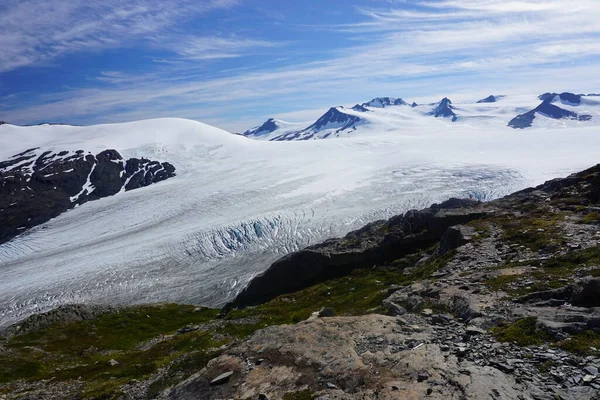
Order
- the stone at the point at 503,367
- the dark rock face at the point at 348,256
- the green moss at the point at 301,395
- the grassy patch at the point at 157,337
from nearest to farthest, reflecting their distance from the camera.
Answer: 1. the stone at the point at 503,367
2. the green moss at the point at 301,395
3. the grassy patch at the point at 157,337
4. the dark rock face at the point at 348,256

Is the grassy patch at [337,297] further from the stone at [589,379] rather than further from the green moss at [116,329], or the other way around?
the green moss at [116,329]

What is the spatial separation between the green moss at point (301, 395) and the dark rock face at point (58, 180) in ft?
543

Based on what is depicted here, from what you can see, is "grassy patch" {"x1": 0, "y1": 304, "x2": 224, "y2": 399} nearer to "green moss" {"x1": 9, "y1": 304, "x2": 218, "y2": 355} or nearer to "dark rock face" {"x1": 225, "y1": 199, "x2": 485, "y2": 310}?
"green moss" {"x1": 9, "y1": 304, "x2": 218, "y2": 355}

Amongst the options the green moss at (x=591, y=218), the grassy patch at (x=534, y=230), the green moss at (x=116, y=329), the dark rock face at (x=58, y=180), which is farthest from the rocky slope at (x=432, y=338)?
the dark rock face at (x=58, y=180)

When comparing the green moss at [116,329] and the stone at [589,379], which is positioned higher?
the stone at [589,379]

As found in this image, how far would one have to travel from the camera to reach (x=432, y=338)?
44.6 feet

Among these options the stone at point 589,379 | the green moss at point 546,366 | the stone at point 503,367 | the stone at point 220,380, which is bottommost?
the stone at point 220,380

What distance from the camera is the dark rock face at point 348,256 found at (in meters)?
44.0

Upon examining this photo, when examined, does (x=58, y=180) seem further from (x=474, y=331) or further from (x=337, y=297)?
(x=474, y=331)

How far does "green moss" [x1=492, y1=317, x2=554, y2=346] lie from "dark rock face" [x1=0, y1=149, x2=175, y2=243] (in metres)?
170

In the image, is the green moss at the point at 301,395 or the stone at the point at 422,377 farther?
the green moss at the point at 301,395

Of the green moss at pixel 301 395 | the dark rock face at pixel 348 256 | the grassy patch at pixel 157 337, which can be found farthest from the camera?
the dark rock face at pixel 348 256

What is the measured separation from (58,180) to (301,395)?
19527 cm

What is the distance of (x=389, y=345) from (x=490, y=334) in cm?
334
